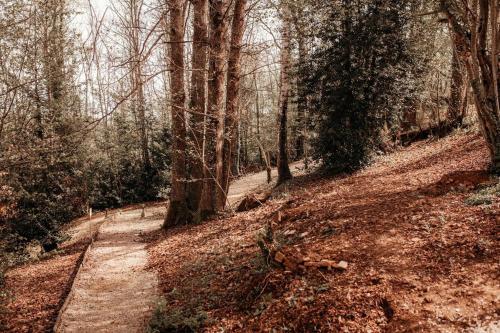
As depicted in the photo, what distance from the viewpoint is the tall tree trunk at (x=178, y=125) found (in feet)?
43.0

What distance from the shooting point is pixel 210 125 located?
41.9 ft

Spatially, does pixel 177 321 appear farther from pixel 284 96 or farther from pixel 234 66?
pixel 284 96

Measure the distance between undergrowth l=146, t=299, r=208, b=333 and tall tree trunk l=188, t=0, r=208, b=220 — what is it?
249 inches

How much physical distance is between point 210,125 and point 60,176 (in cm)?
714

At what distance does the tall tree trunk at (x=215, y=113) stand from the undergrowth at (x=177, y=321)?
612 cm

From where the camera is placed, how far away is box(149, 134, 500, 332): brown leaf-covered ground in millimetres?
4516

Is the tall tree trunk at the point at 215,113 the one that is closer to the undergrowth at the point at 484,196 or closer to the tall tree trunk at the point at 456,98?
the undergrowth at the point at 484,196

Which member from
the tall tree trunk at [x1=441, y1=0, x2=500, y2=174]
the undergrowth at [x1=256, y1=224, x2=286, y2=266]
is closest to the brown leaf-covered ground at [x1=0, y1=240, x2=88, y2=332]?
the undergrowth at [x1=256, y1=224, x2=286, y2=266]

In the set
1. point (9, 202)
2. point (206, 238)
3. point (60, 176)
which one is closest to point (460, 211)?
point (206, 238)

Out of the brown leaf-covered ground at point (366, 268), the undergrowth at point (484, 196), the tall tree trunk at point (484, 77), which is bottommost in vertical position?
the brown leaf-covered ground at point (366, 268)

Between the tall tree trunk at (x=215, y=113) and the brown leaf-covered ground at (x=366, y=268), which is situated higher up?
the tall tree trunk at (x=215, y=113)

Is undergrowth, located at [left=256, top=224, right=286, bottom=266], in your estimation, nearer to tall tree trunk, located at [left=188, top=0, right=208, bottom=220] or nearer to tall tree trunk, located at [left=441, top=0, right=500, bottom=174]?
tall tree trunk, located at [left=441, top=0, right=500, bottom=174]

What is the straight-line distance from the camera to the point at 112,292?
27.8ft

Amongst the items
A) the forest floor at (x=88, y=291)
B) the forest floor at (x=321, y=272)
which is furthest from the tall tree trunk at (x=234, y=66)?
the forest floor at (x=88, y=291)
